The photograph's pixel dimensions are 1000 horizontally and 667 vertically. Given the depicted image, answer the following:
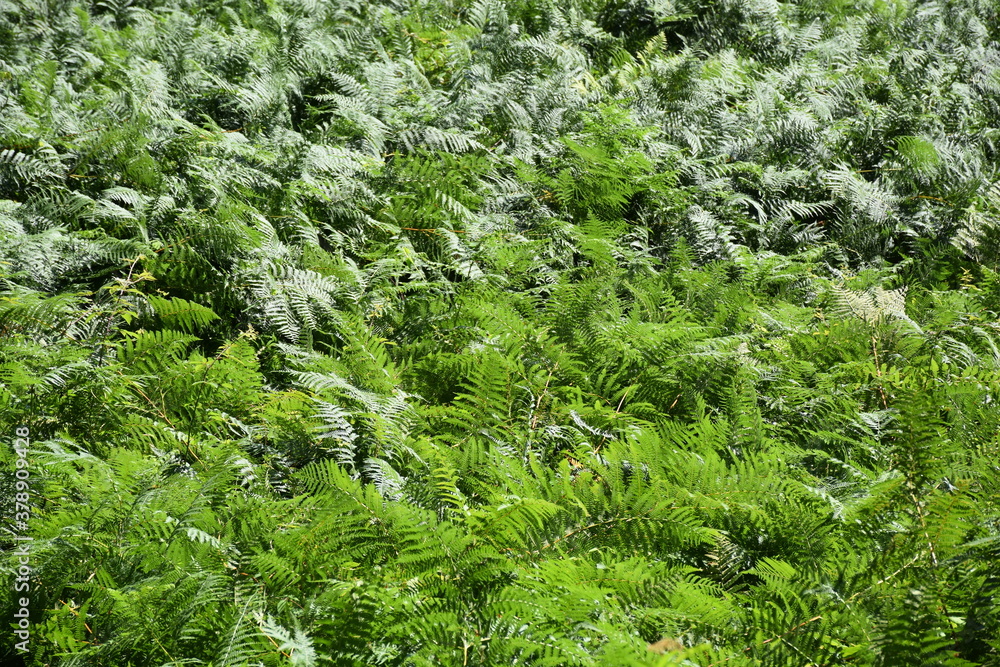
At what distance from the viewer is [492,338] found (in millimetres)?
3402

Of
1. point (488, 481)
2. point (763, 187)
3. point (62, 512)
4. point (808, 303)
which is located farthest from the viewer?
point (763, 187)

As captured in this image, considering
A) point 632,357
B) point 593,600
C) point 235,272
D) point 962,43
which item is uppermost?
point 962,43

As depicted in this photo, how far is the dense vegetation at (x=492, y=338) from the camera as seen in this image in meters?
2.00

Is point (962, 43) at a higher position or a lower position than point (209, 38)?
higher

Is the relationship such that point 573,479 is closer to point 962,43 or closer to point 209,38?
point 209,38

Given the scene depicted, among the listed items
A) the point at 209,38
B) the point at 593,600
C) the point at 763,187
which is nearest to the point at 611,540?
the point at 593,600

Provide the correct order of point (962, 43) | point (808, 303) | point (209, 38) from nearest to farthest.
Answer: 1. point (808, 303)
2. point (209, 38)
3. point (962, 43)

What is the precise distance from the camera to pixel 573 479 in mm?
2777

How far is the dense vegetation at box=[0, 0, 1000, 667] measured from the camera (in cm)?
200

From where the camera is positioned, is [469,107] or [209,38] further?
[209,38]

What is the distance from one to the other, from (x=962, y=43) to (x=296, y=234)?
7.45 metres

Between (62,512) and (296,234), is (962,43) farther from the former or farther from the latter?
(62,512)

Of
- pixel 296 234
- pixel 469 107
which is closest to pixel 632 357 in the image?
pixel 296 234

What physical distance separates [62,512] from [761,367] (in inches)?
116
